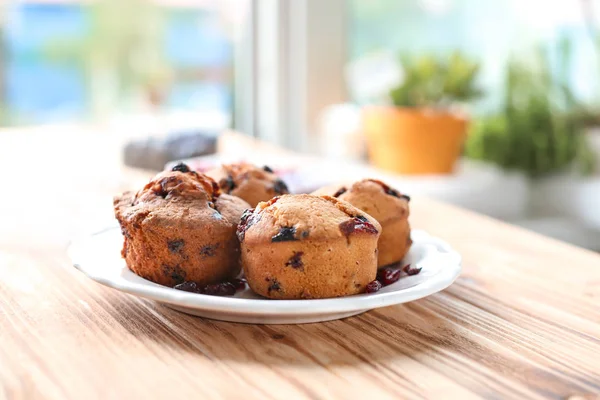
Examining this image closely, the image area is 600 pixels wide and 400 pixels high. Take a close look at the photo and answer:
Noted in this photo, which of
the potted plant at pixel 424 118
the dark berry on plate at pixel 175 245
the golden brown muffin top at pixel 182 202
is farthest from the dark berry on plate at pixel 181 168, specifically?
the potted plant at pixel 424 118

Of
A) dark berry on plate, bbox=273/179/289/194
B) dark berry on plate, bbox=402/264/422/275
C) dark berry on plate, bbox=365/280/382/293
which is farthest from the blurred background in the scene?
dark berry on plate, bbox=365/280/382/293

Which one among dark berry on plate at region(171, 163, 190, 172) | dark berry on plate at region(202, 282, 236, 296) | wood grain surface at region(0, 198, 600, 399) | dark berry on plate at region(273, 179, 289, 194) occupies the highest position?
dark berry on plate at region(171, 163, 190, 172)

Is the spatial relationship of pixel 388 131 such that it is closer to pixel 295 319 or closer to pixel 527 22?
pixel 527 22

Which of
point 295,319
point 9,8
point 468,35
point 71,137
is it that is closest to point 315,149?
point 468,35

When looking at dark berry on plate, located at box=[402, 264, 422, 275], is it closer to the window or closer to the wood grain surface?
the wood grain surface

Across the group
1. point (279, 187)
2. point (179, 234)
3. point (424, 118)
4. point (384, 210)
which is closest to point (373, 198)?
point (384, 210)

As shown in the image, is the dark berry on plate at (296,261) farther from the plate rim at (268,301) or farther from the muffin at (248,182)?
the muffin at (248,182)

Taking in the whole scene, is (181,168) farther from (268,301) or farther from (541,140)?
A: (541,140)
